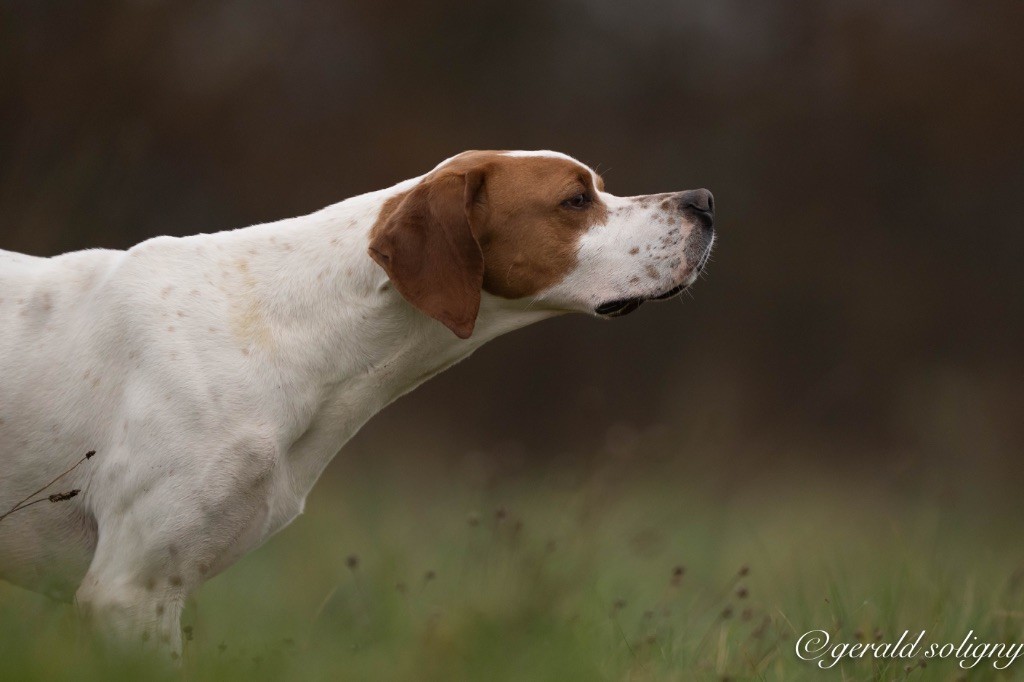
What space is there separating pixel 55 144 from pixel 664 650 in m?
4.33

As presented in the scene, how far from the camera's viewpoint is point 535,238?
3842mm

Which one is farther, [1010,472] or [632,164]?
[632,164]

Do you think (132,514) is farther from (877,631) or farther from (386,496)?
(386,496)

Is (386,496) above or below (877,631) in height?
below

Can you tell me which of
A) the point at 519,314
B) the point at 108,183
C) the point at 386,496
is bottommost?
the point at 386,496

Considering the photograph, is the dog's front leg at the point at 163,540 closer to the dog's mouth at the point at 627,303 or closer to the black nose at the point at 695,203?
the dog's mouth at the point at 627,303

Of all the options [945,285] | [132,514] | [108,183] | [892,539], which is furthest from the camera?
[945,285]

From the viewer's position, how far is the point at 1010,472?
23.7ft

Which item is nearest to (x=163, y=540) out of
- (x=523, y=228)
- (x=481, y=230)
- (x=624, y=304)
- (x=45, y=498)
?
(x=45, y=498)

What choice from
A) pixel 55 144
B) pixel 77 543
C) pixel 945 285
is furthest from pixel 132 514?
pixel 945 285

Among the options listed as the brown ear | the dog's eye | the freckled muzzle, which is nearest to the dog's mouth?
the freckled muzzle

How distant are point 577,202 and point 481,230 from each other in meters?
0.33

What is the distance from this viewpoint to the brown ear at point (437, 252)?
12.0 ft

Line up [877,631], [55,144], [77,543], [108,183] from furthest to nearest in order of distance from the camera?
[55,144]
[108,183]
[877,631]
[77,543]
